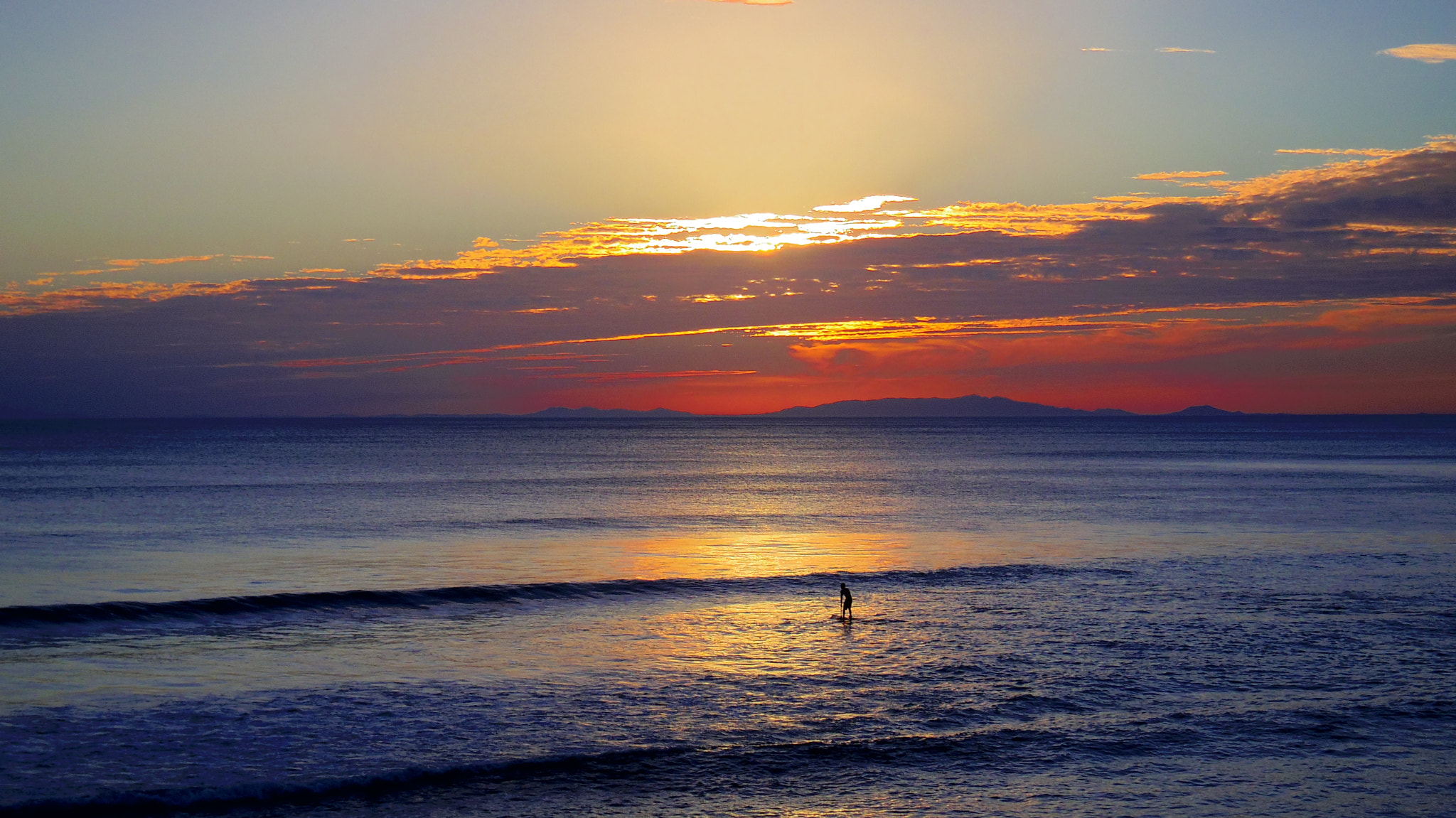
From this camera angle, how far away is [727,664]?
63.6ft

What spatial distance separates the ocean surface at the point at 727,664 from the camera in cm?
1326

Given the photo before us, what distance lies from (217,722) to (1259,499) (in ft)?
189

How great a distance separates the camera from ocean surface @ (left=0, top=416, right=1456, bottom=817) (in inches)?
522

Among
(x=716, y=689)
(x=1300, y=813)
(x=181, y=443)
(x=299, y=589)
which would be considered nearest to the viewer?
(x=1300, y=813)

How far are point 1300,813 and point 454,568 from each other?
25829 mm

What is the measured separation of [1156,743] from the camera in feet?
48.7

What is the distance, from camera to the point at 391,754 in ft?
46.8

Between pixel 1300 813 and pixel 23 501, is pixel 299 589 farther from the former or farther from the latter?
pixel 23 501

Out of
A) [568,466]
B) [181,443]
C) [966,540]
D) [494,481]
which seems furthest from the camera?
[181,443]

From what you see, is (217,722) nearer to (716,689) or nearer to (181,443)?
(716,689)

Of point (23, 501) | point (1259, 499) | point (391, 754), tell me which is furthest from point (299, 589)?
point (1259, 499)

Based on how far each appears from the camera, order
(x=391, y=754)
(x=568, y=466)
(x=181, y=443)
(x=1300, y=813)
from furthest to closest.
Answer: (x=181, y=443), (x=568, y=466), (x=391, y=754), (x=1300, y=813)

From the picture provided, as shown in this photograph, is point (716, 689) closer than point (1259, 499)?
Yes

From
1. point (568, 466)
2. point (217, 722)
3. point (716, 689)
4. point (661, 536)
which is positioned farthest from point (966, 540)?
point (568, 466)
